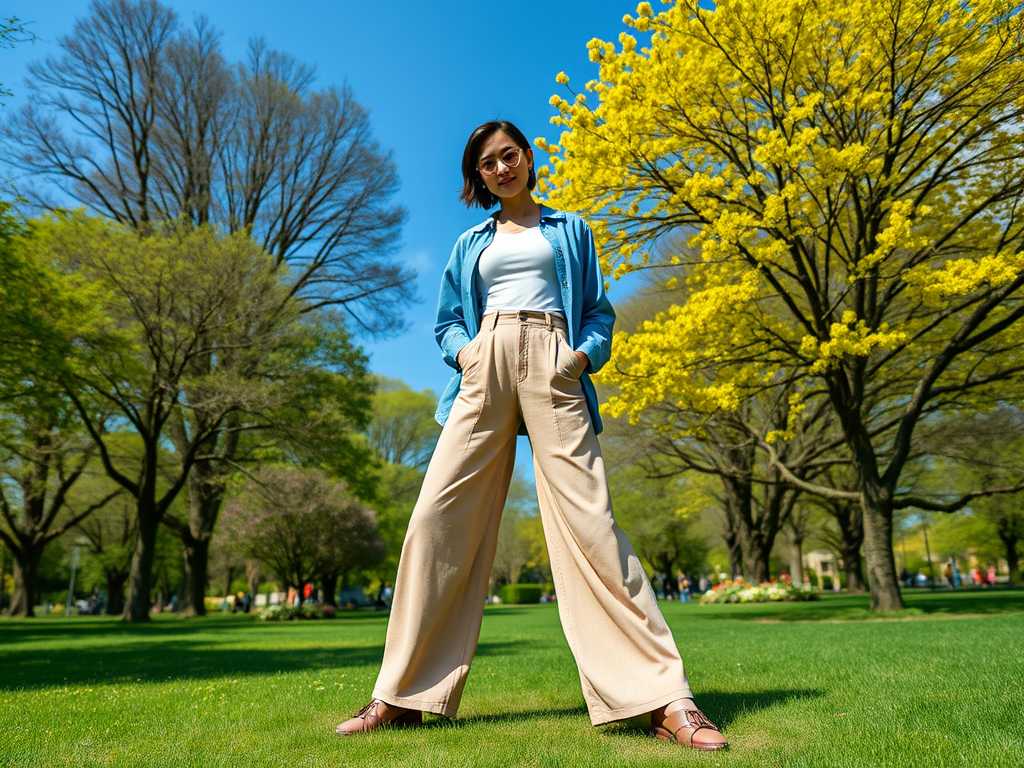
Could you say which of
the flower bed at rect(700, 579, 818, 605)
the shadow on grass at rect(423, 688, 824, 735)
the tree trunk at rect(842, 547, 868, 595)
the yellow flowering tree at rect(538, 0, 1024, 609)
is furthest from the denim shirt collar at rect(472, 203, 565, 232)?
the tree trunk at rect(842, 547, 868, 595)

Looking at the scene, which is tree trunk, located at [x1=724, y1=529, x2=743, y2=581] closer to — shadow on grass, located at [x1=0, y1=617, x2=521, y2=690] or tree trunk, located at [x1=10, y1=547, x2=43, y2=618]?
shadow on grass, located at [x1=0, y1=617, x2=521, y2=690]

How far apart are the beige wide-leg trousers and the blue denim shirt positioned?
10 cm

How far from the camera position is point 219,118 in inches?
912

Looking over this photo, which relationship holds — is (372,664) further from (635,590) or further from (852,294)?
(852,294)

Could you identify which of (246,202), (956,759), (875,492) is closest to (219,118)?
(246,202)

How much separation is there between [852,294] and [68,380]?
14.1 meters

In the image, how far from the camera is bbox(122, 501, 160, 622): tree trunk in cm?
1906

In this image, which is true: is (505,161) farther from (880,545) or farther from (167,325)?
(167,325)

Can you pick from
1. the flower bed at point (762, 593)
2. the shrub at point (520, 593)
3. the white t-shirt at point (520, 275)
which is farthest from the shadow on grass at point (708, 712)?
the shrub at point (520, 593)

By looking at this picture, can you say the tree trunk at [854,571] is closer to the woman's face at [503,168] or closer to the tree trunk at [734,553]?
the tree trunk at [734,553]

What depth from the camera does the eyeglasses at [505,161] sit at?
10.8ft

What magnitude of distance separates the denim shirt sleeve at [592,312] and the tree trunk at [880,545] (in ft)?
36.7

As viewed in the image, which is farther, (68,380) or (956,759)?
(68,380)

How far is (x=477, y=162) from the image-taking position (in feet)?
11.1
